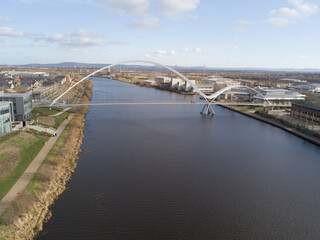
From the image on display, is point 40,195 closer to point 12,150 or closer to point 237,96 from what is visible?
point 12,150

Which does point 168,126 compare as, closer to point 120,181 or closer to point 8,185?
point 120,181

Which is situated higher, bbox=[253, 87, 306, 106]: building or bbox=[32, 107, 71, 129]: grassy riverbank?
bbox=[253, 87, 306, 106]: building

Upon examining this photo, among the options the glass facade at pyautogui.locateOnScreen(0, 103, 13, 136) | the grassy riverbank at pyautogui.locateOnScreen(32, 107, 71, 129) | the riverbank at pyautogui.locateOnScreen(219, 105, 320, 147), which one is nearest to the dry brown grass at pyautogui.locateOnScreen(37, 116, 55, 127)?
the grassy riverbank at pyautogui.locateOnScreen(32, 107, 71, 129)

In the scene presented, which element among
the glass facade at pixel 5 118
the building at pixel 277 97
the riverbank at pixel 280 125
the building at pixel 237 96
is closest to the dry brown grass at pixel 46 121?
the glass facade at pixel 5 118

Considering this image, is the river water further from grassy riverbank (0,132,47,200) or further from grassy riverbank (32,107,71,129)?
grassy riverbank (32,107,71,129)

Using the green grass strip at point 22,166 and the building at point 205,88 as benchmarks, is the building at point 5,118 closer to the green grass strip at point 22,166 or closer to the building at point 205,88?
the green grass strip at point 22,166

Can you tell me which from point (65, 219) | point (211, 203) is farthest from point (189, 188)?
point (65, 219)

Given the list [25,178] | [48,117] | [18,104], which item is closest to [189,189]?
[25,178]
